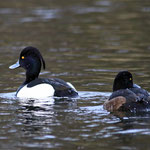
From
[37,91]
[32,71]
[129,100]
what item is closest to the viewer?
[129,100]

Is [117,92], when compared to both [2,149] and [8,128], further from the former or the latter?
[2,149]

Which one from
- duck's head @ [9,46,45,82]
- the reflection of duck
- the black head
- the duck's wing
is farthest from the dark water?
the black head

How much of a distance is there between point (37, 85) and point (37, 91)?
0.52ft

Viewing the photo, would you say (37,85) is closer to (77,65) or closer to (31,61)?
(31,61)

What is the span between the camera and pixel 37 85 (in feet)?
34.9

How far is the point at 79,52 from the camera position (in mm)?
16703

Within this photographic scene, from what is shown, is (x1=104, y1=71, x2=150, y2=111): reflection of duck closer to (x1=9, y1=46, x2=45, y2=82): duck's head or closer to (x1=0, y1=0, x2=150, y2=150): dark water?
(x1=0, y1=0, x2=150, y2=150): dark water

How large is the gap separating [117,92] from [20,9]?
61.2 ft

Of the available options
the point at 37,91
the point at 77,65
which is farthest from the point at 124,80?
Result: the point at 77,65

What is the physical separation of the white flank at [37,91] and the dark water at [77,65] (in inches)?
10.3

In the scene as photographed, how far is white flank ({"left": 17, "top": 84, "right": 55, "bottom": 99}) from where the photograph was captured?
10367 millimetres

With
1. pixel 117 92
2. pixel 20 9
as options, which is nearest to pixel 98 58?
pixel 117 92

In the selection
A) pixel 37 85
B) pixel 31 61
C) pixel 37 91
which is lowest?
pixel 37 91

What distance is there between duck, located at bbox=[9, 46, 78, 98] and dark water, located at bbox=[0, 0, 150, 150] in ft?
0.92
